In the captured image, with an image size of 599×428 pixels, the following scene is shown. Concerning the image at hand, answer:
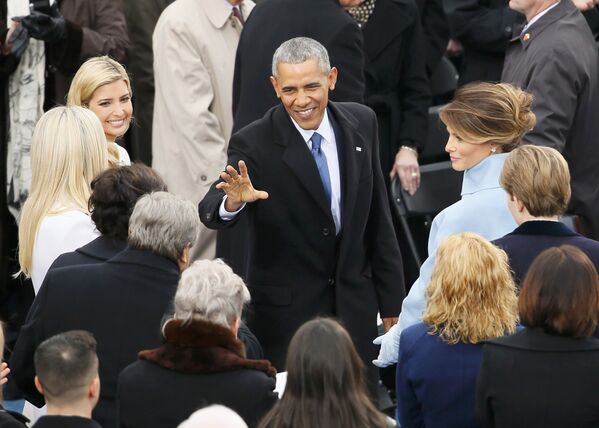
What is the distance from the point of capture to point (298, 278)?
20.1 ft

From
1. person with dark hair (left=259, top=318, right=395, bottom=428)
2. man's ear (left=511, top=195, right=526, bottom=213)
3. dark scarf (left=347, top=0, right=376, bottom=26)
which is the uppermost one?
dark scarf (left=347, top=0, right=376, bottom=26)

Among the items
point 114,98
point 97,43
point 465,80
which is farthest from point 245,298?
point 465,80

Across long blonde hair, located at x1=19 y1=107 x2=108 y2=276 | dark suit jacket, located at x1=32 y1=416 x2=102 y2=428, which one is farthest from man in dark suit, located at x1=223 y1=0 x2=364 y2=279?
dark suit jacket, located at x1=32 y1=416 x2=102 y2=428

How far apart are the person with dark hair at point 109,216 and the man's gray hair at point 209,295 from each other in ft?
2.50

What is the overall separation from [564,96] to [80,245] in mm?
2867

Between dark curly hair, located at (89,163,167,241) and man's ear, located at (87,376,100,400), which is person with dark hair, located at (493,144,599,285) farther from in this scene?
man's ear, located at (87,376,100,400)

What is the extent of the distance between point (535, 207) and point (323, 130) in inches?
45.8

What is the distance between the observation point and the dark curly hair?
5430 millimetres

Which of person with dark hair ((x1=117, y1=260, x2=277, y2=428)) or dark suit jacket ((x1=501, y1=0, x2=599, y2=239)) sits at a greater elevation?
dark suit jacket ((x1=501, y1=0, x2=599, y2=239))

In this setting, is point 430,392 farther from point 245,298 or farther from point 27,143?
point 27,143

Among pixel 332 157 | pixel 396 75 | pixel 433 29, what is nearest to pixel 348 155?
pixel 332 157

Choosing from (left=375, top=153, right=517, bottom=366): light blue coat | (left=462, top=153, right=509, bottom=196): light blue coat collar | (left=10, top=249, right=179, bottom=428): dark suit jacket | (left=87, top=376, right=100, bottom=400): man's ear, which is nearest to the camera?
(left=87, top=376, right=100, bottom=400): man's ear

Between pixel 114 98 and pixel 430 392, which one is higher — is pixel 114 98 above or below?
above

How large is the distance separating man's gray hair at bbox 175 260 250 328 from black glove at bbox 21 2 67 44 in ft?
11.1
